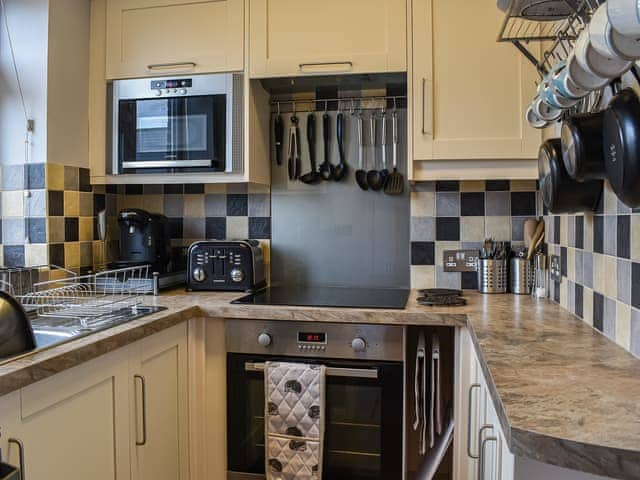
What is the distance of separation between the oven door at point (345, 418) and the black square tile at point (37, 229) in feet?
2.82

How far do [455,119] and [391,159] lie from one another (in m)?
0.44

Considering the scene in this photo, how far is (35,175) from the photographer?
2031mm

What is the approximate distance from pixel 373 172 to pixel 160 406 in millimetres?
1302

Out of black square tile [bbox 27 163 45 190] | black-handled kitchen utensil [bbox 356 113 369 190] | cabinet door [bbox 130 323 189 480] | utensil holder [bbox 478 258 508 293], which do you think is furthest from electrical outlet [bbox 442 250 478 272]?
black square tile [bbox 27 163 45 190]

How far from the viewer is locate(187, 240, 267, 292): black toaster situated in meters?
2.21

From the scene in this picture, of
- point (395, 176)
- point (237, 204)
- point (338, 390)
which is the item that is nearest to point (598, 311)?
point (338, 390)

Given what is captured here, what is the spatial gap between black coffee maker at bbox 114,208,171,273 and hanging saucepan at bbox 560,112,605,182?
164 cm

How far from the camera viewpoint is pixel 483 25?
6.41 feet

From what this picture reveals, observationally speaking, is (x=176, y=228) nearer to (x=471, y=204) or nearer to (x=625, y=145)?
(x=471, y=204)

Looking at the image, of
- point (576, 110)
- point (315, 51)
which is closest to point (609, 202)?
point (576, 110)

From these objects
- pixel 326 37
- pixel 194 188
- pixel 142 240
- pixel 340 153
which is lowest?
pixel 142 240

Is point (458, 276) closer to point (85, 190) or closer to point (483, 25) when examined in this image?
point (483, 25)

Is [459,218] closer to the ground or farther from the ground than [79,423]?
farther from the ground

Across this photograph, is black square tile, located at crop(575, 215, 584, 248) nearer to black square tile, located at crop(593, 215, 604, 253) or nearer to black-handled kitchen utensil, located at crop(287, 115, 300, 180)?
black square tile, located at crop(593, 215, 604, 253)
